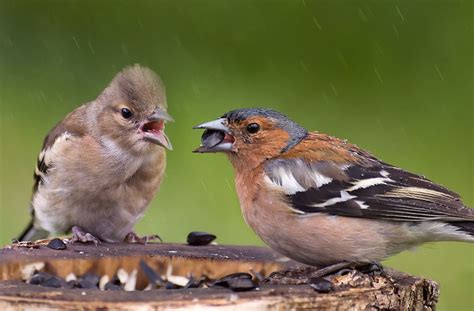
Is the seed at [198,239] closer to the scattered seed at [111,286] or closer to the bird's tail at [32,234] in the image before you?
the scattered seed at [111,286]

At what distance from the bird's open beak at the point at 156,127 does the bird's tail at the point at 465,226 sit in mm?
1917

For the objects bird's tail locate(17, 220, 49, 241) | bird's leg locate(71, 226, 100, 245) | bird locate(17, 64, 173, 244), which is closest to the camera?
bird's leg locate(71, 226, 100, 245)

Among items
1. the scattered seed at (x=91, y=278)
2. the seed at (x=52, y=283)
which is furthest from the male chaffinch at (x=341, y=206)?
the seed at (x=52, y=283)

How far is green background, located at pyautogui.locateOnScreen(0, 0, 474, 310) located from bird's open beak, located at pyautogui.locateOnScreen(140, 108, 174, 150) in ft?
7.68

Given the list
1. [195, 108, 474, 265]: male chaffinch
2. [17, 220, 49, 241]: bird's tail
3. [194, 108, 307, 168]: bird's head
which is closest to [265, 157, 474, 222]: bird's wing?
[195, 108, 474, 265]: male chaffinch

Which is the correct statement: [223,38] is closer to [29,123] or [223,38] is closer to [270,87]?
[270,87]

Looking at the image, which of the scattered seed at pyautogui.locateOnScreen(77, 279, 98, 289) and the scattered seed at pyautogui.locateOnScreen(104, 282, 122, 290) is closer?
the scattered seed at pyautogui.locateOnScreen(77, 279, 98, 289)

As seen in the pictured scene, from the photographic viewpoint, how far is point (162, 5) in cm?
995

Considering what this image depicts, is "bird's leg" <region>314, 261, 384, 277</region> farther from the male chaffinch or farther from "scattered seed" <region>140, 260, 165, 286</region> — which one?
"scattered seed" <region>140, 260, 165, 286</region>

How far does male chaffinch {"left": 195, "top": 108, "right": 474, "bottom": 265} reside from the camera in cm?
543

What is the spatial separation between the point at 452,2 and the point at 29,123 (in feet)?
13.4

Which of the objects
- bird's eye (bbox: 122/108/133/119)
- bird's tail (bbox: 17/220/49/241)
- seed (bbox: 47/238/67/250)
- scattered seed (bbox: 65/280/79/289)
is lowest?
scattered seed (bbox: 65/280/79/289)

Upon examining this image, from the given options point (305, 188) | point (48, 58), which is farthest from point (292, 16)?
point (305, 188)

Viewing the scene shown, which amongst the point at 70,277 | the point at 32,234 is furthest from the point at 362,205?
the point at 32,234
